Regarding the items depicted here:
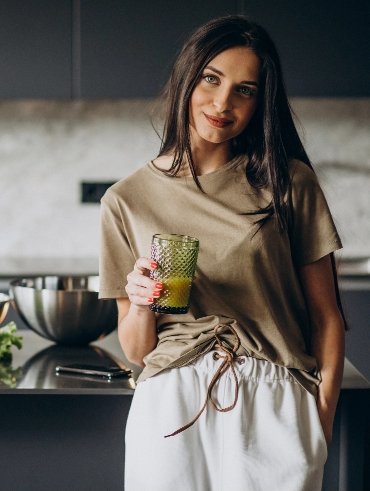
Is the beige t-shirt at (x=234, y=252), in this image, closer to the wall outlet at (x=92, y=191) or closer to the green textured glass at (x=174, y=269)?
the green textured glass at (x=174, y=269)

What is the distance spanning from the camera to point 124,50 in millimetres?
3521

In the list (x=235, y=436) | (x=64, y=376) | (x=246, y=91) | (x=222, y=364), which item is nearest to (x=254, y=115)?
(x=246, y=91)

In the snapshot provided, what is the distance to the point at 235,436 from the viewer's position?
62.7 inches

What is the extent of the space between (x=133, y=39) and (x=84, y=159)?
57 cm

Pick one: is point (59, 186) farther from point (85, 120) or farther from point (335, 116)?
point (335, 116)

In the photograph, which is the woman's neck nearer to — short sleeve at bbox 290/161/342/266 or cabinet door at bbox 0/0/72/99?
short sleeve at bbox 290/161/342/266

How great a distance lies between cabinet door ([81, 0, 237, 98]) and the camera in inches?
138

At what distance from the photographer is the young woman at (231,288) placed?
1.61 metres

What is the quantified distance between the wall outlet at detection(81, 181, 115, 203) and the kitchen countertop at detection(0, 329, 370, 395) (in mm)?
1330

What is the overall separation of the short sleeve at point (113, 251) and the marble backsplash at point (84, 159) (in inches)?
79.4

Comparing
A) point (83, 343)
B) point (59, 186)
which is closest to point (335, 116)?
point (59, 186)

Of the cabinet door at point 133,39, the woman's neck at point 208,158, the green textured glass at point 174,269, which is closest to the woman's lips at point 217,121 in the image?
the woman's neck at point 208,158

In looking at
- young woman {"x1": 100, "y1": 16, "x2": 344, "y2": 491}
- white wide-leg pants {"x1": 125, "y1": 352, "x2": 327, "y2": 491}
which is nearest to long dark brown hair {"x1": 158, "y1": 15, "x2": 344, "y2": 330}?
young woman {"x1": 100, "y1": 16, "x2": 344, "y2": 491}

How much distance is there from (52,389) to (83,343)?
40 centimetres
